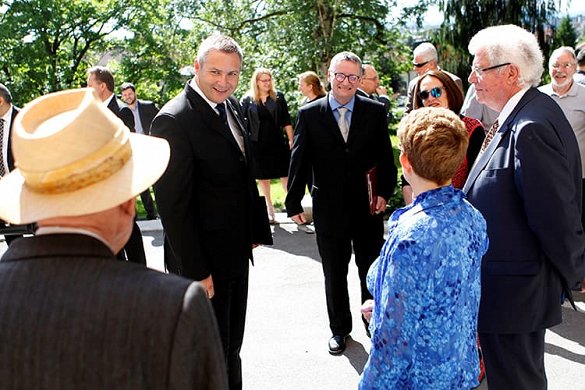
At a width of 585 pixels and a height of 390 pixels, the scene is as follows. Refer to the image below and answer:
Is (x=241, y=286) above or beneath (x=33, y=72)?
beneath

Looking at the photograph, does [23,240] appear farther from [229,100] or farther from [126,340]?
[229,100]

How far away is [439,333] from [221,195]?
55.3 inches

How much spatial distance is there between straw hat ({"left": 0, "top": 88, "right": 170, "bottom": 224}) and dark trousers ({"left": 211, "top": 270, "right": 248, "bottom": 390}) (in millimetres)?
1862

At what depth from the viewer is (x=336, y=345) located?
418cm

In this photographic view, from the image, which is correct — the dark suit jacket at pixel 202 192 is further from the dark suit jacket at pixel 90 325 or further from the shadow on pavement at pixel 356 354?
the dark suit jacket at pixel 90 325

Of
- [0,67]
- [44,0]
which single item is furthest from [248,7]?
[0,67]

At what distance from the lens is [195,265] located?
2986mm

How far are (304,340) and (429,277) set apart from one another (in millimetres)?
2480

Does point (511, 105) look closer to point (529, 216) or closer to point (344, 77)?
point (529, 216)

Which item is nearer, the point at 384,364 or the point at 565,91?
the point at 384,364

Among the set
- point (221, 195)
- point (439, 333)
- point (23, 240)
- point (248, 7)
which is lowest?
point (439, 333)

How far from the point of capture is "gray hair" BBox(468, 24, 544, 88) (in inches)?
107

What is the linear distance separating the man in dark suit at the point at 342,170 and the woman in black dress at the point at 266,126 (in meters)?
3.55

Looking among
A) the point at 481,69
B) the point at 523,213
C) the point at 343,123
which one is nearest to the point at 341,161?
the point at 343,123
